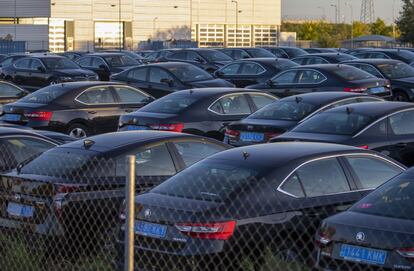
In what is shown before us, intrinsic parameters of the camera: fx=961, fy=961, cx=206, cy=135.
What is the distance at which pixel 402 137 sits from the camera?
1361 centimetres

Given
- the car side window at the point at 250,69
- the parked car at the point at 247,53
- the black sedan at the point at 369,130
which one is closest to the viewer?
the black sedan at the point at 369,130

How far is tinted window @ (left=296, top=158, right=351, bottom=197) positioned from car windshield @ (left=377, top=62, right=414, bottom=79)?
16.8 m

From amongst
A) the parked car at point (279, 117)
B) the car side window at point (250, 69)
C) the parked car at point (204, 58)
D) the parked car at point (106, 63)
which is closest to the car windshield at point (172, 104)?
the parked car at point (279, 117)

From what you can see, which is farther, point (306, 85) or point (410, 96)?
point (410, 96)

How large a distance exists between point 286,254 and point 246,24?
3008 inches

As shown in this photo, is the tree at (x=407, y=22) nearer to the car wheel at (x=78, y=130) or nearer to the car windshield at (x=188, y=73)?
the car windshield at (x=188, y=73)

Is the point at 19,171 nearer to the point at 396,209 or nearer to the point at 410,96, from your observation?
the point at 396,209

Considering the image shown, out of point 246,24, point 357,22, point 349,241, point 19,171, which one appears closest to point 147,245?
point 349,241

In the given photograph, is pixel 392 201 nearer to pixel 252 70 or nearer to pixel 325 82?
pixel 325 82

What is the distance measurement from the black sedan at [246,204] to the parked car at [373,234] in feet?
2.39

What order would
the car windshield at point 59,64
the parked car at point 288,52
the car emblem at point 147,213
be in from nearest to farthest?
the car emblem at point 147,213 < the car windshield at point 59,64 < the parked car at point 288,52

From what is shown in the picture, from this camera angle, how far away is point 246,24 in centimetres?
8381

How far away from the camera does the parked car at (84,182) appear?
9492mm

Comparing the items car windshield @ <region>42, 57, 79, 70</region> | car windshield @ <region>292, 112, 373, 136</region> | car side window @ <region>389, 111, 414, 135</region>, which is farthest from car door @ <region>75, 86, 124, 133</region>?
car windshield @ <region>42, 57, 79, 70</region>
